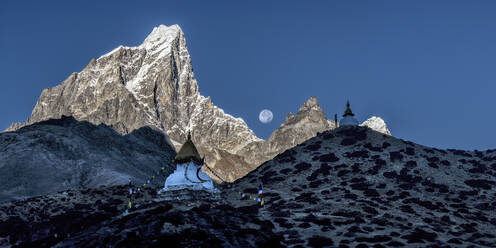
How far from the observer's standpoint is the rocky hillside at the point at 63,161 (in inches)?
4993

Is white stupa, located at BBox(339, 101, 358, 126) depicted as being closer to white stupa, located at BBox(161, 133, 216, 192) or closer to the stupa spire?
the stupa spire

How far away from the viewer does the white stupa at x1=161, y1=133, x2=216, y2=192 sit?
5956cm

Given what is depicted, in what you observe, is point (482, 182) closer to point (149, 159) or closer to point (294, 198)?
point (294, 198)

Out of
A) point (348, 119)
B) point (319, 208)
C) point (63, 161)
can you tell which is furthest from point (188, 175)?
point (63, 161)

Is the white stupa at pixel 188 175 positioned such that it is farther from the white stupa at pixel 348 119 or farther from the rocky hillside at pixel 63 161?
the rocky hillside at pixel 63 161

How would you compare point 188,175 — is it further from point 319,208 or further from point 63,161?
point 63,161

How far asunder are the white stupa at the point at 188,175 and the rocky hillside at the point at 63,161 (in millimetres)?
71120

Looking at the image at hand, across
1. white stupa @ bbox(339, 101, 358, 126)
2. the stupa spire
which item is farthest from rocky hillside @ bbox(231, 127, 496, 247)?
the stupa spire

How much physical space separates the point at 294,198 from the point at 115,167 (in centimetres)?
10542

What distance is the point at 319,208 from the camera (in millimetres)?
55344

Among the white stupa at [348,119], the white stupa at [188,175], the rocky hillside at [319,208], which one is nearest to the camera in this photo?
the rocky hillside at [319,208]

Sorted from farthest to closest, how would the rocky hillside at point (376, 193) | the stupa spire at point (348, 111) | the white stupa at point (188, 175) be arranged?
the stupa spire at point (348, 111)
the white stupa at point (188, 175)
the rocky hillside at point (376, 193)

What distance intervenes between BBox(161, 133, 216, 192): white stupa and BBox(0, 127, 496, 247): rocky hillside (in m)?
2.07

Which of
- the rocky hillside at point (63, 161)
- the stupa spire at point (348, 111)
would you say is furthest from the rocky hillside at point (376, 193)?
the rocky hillside at point (63, 161)
